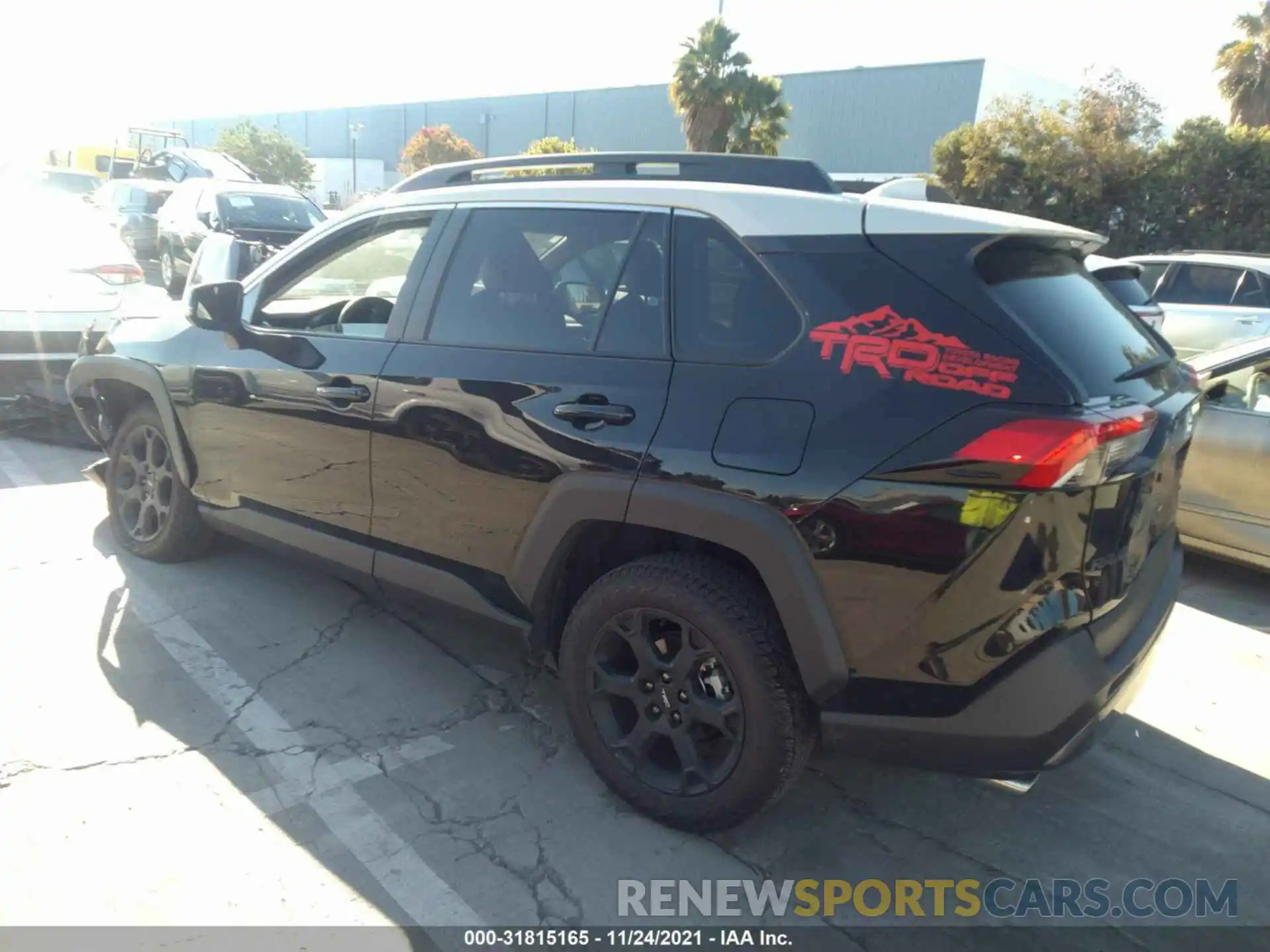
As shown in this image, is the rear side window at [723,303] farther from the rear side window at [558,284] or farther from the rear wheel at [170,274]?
the rear wheel at [170,274]

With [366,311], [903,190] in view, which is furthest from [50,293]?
[903,190]

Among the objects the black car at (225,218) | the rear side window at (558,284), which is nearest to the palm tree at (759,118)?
the black car at (225,218)

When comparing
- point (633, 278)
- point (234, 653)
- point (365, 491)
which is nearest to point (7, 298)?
point (234, 653)

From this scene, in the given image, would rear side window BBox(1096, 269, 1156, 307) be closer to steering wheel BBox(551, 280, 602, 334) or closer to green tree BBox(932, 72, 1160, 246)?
steering wheel BBox(551, 280, 602, 334)

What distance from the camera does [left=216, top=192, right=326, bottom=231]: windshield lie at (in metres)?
12.5

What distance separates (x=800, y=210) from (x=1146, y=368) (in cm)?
107

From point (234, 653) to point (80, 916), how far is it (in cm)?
142

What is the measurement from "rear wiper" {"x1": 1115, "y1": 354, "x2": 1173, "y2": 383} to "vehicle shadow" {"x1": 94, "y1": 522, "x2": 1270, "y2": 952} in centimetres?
93

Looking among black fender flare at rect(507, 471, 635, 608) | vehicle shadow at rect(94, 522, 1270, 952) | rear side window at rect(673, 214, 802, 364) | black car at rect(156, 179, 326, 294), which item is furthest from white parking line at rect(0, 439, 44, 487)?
black car at rect(156, 179, 326, 294)

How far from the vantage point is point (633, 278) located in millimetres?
2799

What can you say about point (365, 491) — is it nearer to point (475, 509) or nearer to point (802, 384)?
point (475, 509)

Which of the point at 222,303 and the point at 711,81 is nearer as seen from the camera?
the point at 222,303

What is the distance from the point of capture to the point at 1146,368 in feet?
8.52
